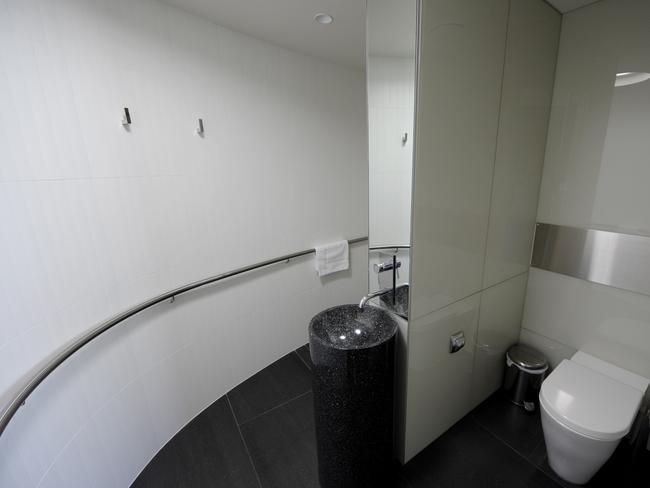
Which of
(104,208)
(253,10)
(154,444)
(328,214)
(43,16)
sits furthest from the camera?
(328,214)

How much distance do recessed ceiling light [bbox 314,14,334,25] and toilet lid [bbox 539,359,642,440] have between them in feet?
7.04

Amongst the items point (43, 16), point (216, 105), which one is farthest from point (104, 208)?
point (216, 105)

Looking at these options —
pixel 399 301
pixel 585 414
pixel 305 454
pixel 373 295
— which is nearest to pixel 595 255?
pixel 585 414

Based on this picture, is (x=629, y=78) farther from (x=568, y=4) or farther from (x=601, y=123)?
(x=568, y=4)

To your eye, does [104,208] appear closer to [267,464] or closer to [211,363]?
[211,363]

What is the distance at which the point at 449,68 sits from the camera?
3.47ft

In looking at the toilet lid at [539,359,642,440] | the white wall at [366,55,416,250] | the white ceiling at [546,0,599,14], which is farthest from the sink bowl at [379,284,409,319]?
the white ceiling at [546,0,599,14]

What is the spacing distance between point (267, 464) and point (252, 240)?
1.25 metres

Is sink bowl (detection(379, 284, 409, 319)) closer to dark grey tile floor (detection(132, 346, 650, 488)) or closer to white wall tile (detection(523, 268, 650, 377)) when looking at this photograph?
dark grey tile floor (detection(132, 346, 650, 488))

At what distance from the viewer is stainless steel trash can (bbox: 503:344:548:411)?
66.1 inches

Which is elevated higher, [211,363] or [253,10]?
[253,10]

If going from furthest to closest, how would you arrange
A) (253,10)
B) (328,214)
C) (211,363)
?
1. (328,214)
2. (211,363)
3. (253,10)

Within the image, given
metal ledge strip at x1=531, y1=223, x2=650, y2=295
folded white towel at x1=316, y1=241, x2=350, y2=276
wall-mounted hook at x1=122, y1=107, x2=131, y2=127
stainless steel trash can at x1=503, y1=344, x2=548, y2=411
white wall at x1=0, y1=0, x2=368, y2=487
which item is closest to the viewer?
white wall at x1=0, y1=0, x2=368, y2=487

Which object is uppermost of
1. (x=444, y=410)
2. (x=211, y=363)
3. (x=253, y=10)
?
(x=253, y=10)
